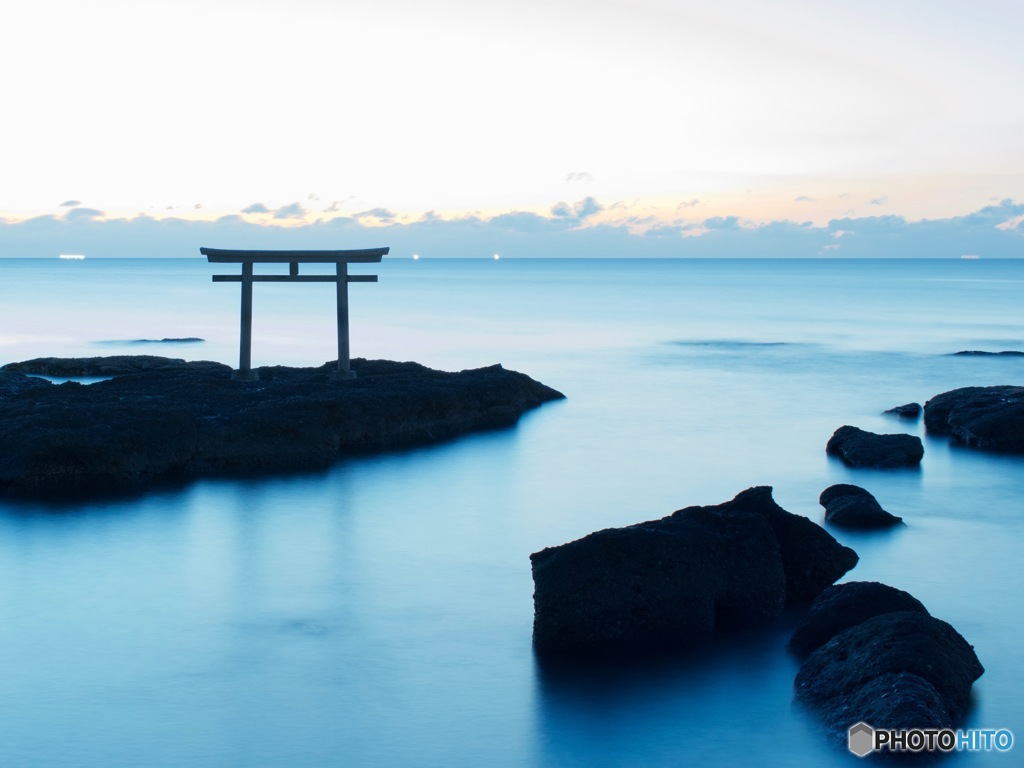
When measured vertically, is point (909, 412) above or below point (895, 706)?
below

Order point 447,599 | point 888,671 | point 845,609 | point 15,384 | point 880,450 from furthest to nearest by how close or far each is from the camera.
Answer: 1. point 15,384
2. point 880,450
3. point 447,599
4. point 845,609
5. point 888,671

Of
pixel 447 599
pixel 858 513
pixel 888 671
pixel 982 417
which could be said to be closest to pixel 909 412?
pixel 982 417

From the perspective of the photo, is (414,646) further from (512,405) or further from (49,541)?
(512,405)

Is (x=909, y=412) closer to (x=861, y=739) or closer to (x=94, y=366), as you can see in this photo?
(x=861, y=739)

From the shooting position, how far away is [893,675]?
7.10m

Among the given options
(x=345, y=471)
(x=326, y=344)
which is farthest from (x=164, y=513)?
(x=326, y=344)

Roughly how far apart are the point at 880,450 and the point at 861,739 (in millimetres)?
10654

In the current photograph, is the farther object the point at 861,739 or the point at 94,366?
the point at 94,366

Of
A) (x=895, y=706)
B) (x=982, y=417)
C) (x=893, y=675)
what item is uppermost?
(x=982, y=417)

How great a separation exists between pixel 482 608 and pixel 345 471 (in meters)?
6.17

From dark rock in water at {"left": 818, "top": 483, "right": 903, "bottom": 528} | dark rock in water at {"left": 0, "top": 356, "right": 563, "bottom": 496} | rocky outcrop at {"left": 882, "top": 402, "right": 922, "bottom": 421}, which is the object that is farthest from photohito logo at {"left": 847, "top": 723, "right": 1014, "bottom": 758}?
rocky outcrop at {"left": 882, "top": 402, "right": 922, "bottom": 421}

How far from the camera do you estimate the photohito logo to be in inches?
270

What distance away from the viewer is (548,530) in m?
→ 13.7

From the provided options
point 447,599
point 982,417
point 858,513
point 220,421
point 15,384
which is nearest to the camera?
point 447,599
